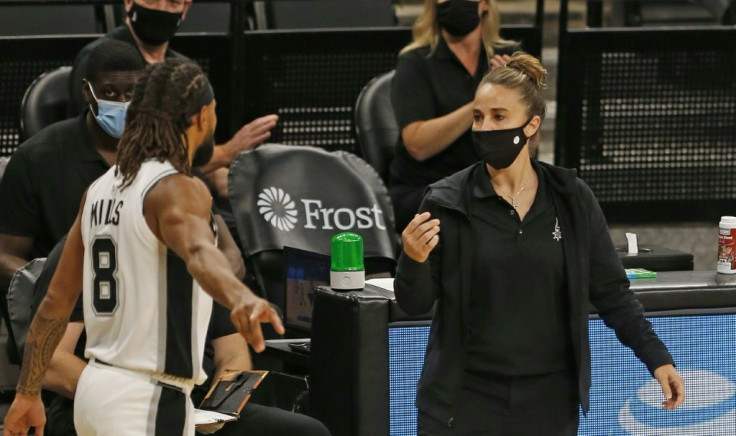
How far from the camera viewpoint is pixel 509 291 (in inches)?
144

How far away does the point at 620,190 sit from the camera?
283 inches

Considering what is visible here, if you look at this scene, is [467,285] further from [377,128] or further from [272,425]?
[377,128]

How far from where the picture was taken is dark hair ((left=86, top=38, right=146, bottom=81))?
4895 millimetres

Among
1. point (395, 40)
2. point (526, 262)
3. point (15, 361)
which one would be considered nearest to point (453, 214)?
point (526, 262)

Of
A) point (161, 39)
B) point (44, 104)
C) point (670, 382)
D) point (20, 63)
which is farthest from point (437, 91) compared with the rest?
point (670, 382)

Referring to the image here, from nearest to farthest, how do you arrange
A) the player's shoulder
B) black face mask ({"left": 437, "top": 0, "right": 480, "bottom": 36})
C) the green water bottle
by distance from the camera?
the player's shoulder < the green water bottle < black face mask ({"left": 437, "top": 0, "right": 480, "bottom": 36})

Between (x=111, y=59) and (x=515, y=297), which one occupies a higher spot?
(x=111, y=59)

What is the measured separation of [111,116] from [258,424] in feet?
4.62

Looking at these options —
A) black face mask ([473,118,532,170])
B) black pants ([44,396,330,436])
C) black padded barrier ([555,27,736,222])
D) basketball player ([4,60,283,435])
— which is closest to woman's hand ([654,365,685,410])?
black face mask ([473,118,532,170])

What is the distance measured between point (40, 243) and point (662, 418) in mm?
2413

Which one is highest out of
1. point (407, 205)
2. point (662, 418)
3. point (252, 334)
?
point (252, 334)

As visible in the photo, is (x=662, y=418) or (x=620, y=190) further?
(x=620, y=190)

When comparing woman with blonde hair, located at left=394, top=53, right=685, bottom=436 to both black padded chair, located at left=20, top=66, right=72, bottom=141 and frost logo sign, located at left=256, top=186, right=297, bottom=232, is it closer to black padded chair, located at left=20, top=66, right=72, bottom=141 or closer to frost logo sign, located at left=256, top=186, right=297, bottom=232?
frost logo sign, located at left=256, top=186, right=297, bottom=232

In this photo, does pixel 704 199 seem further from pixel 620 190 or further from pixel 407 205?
pixel 407 205
